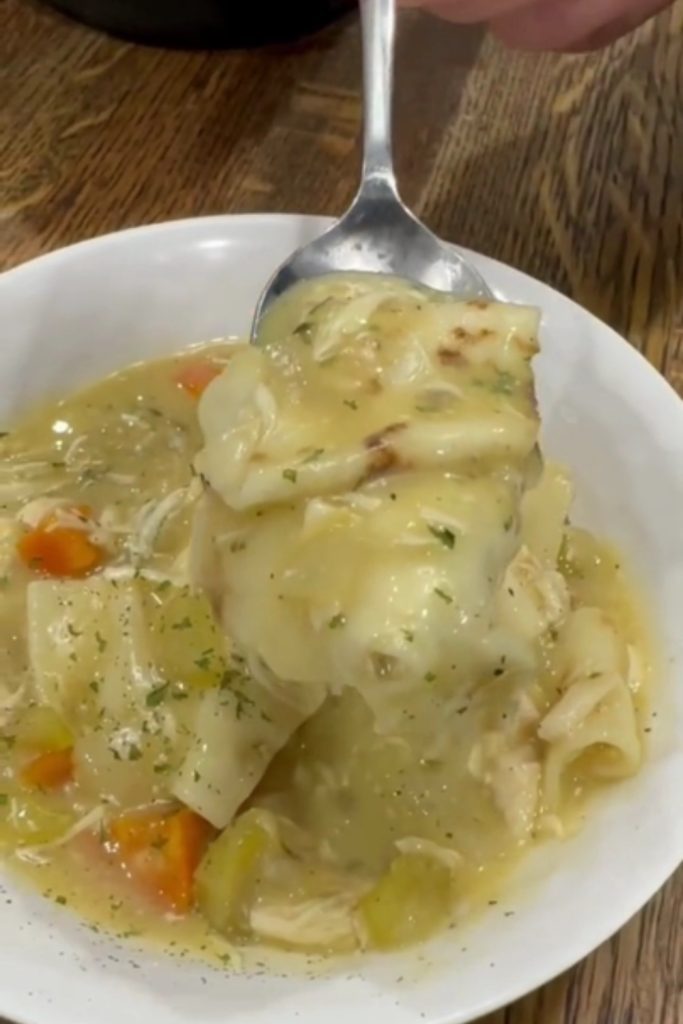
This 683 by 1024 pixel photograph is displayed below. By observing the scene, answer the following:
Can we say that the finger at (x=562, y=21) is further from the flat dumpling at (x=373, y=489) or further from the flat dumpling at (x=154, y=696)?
the flat dumpling at (x=154, y=696)

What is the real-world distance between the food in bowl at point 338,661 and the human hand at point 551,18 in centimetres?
77

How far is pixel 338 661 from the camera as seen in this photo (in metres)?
1.01

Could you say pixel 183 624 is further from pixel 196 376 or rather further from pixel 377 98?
pixel 377 98

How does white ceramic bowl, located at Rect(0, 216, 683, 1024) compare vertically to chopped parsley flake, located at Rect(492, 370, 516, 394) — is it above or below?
below

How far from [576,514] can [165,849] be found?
24.8 inches

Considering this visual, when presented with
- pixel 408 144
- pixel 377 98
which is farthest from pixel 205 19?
pixel 377 98

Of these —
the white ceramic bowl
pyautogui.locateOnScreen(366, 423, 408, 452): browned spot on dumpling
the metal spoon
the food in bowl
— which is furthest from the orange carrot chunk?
pyautogui.locateOnScreen(366, 423, 408, 452): browned spot on dumpling

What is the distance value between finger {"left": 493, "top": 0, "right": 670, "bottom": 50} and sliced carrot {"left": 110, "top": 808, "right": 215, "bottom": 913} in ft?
4.38

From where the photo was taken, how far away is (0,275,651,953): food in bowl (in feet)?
3.37

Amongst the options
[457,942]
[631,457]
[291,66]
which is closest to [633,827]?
[457,942]

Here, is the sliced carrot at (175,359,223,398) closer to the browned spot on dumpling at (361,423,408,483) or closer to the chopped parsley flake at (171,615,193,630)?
the chopped parsley flake at (171,615,193,630)

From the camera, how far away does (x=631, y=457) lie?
4.60ft

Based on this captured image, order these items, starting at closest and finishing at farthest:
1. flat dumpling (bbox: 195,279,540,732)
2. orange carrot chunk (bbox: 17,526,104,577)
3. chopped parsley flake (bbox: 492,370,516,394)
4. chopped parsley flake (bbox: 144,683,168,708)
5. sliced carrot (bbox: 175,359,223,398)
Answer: flat dumpling (bbox: 195,279,540,732) → chopped parsley flake (bbox: 492,370,516,394) → chopped parsley flake (bbox: 144,683,168,708) → orange carrot chunk (bbox: 17,526,104,577) → sliced carrot (bbox: 175,359,223,398)

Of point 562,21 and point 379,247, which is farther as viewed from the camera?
point 562,21
